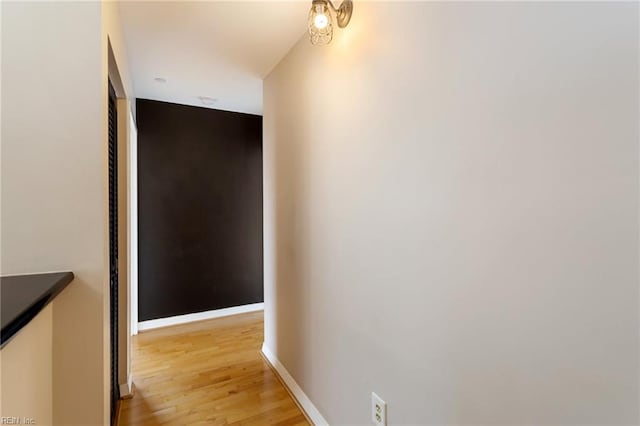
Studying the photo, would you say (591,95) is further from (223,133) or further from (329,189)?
(223,133)

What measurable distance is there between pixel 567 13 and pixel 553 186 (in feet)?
1.30

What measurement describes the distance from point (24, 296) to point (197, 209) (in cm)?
272

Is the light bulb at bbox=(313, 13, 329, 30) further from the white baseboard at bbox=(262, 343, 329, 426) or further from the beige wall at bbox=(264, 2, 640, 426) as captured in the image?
the white baseboard at bbox=(262, 343, 329, 426)

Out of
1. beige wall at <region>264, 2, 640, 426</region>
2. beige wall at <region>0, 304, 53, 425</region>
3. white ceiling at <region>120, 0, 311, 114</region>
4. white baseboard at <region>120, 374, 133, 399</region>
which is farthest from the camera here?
white baseboard at <region>120, 374, 133, 399</region>

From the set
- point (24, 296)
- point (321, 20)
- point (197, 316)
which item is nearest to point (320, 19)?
point (321, 20)

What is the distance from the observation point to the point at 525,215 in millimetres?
806

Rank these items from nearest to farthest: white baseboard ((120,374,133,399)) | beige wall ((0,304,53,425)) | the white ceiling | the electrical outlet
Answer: beige wall ((0,304,53,425)) → the electrical outlet → the white ceiling → white baseboard ((120,374,133,399))

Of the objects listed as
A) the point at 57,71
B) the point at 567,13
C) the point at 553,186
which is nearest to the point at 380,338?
the point at 553,186

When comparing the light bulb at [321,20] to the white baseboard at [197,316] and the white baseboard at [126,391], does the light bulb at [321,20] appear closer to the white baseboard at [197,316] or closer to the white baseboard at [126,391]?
the white baseboard at [126,391]

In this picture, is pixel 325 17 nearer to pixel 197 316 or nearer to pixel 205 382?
pixel 205 382

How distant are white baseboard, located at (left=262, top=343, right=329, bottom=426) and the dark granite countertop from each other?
150cm

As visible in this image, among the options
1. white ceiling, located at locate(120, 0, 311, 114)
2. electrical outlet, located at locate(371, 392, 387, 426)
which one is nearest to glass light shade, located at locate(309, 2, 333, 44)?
white ceiling, located at locate(120, 0, 311, 114)

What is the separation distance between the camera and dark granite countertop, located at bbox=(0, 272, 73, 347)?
720 mm

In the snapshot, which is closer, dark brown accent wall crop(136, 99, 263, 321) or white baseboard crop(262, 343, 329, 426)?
white baseboard crop(262, 343, 329, 426)
